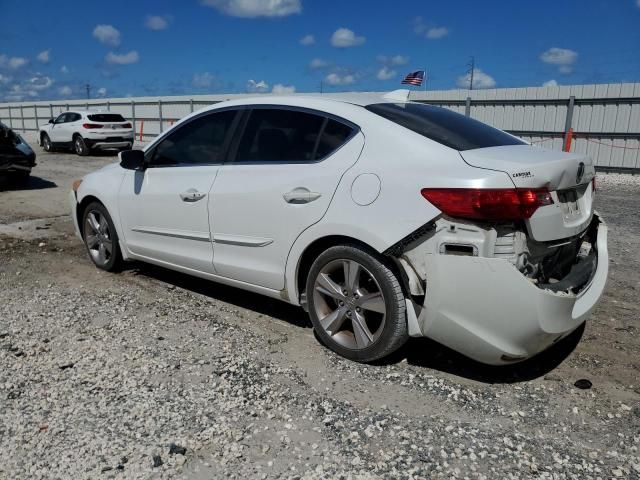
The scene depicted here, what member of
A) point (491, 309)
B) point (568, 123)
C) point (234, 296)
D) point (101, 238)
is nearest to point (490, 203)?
point (491, 309)

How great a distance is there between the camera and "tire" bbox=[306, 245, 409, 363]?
3.13 m

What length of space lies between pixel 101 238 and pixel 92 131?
15820 millimetres

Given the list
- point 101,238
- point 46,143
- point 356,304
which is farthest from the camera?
point 46,143

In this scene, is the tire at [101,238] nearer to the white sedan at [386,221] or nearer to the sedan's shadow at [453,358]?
the white sedan at [386,221]

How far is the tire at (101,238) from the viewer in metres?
5.16

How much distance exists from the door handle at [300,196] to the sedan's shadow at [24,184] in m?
9.80

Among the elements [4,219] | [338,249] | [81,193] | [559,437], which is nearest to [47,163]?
[4,219]

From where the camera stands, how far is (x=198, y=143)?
4.31 m

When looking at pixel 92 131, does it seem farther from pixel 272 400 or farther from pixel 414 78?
pixel 272 400

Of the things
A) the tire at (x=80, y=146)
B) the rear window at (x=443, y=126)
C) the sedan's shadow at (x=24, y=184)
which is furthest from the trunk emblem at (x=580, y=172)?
the tire at (x=80, y=146)

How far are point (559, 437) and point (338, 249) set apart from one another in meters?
1.55

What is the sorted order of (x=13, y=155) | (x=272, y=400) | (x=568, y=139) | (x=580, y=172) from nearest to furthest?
(x=272, y=400), (x=580, y=172), (x=13, y=155), (x=568, y=139)

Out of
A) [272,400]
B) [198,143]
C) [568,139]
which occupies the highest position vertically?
[568,139]

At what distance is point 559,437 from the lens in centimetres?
269
